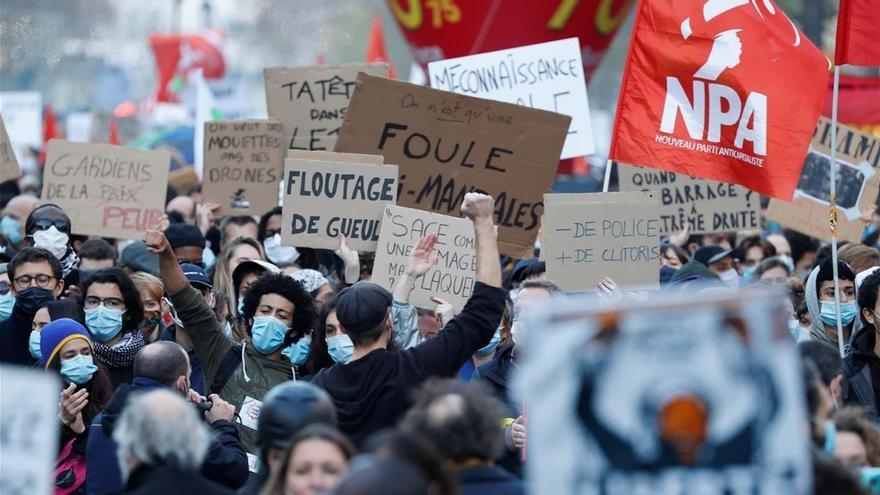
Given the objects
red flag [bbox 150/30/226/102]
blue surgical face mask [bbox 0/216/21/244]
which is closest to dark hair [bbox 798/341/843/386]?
blue surgical face mask [bbox 0/216/21/244]

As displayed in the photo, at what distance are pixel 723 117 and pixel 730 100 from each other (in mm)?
93

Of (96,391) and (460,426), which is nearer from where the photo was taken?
(460,426)

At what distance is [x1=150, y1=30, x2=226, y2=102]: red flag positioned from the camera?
41812 millimetres

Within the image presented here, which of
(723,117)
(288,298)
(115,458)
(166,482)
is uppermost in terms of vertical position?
(723,117)

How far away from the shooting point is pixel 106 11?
59.5 m

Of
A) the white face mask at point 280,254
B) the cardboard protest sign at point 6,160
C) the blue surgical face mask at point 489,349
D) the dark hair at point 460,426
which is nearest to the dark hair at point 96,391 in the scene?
the blue surgical face mask at point 489,349

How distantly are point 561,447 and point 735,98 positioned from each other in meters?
4.95

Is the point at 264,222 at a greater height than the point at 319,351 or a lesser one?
greater

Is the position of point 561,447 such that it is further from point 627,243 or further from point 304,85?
point 304,85

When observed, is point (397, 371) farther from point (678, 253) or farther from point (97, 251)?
point (678, 253)

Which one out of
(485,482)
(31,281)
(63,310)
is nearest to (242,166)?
(31,281)

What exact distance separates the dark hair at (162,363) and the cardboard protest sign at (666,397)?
2511mm

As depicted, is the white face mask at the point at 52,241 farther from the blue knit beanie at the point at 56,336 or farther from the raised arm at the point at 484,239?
the raised arm at the point at 484,239

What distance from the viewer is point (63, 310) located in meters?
7.62
